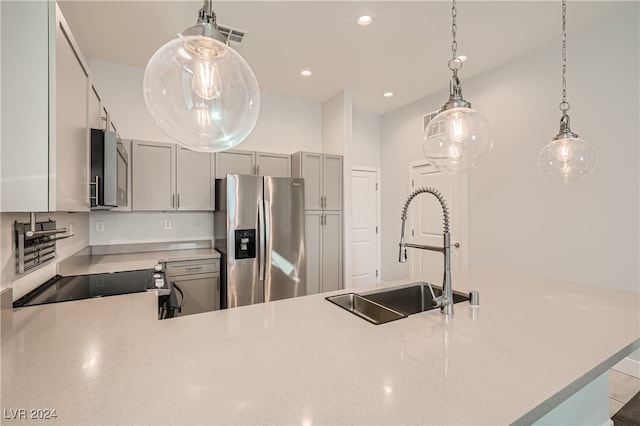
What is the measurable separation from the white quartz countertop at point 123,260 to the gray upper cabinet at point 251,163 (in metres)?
0.93

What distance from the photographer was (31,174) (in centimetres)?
113

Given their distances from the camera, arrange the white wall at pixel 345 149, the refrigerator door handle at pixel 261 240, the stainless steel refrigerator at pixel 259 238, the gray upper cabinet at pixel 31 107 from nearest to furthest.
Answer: the gray upper cabinet at pixel 31 107 < the stainless steel refrigerator at pixel 259 238 < the refrigerator door handle at pixel 261 240 < the white wall at pixel 345 149

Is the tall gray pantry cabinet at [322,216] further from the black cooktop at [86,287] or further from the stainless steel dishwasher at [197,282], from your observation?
the black cooktop at [86,287]

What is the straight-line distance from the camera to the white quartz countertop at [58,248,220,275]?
2.19 m

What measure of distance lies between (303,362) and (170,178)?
2.90 meters

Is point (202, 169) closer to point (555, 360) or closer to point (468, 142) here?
point (468, 142)

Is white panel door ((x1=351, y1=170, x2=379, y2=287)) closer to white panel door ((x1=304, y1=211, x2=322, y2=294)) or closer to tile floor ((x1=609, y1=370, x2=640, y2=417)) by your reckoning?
white panel door ((x1=304, y1=211, x2=322, y2=294))

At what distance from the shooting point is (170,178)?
317cm

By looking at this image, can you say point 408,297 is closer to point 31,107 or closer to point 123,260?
point 31,107

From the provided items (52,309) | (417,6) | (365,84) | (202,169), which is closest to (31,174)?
(52,309)

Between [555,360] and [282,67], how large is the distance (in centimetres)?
340

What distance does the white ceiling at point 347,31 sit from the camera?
7.64 ft

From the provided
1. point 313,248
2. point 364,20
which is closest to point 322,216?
point 313,248

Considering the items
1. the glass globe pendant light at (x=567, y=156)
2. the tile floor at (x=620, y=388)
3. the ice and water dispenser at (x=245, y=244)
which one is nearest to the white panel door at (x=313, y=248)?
the ice and water dispenser at (x=245, y=244)
